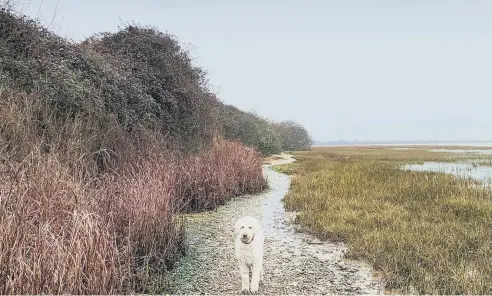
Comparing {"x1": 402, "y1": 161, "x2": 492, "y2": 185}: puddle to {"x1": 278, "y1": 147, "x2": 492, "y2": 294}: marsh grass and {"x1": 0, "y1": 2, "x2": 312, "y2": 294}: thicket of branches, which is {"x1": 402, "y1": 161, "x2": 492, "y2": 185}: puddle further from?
{"x1": 0, "y1": 2, "x2": 312, "y2": 294}: thicket of branches

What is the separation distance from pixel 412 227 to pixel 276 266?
3.65 metres

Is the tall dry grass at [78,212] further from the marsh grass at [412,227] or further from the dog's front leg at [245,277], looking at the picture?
the marsh grass at [412,227]

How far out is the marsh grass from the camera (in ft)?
20.3

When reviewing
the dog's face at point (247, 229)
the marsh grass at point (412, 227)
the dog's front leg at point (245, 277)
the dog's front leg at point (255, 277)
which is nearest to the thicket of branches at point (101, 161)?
the dog's front leg at point (245, 277)

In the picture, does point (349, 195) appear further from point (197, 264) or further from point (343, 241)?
point (197, 264)

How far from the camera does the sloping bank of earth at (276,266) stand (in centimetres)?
607

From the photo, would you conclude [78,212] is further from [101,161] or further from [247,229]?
[101,161]

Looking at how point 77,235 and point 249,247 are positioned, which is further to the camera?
point 249,247

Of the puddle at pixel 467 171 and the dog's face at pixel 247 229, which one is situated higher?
the dog's face at pixel 247 229

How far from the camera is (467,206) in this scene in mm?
11195

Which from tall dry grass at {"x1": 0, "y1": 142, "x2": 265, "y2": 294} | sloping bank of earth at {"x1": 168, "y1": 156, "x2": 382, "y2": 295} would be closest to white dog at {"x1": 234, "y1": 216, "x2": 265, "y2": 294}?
sloping bank of earth at {"x1": 168, "y1": 156, "x2": 382, "y2": 295}

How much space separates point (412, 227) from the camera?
29.6 feet

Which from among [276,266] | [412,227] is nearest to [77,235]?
[276,266]

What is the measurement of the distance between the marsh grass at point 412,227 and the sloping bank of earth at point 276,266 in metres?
0.41
